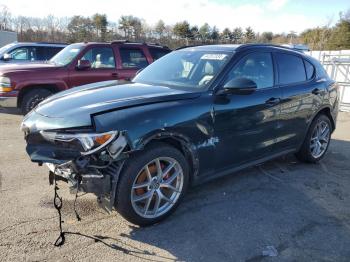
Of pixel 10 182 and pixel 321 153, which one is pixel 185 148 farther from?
pixel 321 153

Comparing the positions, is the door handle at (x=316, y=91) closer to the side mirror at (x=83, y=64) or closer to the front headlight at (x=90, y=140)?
the front headlight at (x=90, y=140)

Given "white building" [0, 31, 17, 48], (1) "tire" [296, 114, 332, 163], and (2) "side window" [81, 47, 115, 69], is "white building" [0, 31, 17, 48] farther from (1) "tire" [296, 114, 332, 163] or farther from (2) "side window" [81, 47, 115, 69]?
(1) "tire" [296, 114, 332, 163]

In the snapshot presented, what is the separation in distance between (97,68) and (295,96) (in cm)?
531

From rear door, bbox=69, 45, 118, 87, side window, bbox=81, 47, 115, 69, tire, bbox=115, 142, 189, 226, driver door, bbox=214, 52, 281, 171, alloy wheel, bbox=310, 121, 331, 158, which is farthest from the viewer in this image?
side window, bbox=81, 47, 115, 69

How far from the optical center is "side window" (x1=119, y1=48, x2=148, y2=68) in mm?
8969

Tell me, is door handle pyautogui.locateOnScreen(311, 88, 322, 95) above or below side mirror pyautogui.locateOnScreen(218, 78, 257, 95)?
below

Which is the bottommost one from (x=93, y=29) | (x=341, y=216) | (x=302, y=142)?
(x=341, y=216)

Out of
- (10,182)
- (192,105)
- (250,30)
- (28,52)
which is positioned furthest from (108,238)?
(250,30)

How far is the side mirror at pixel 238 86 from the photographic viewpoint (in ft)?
12.4

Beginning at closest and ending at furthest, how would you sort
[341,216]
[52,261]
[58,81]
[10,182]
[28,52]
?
1. [52,261]
2. [341,216]
3. [10,182]
4. [58,81]
5. [28,52]

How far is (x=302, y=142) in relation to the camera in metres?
5.38

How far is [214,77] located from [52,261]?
246 centimetres

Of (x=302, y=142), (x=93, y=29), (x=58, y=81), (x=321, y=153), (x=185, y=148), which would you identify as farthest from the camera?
(x=93, y=29)

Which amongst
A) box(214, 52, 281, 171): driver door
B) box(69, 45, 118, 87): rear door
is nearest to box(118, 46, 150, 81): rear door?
box(69, 45, 118, 87): rear door
